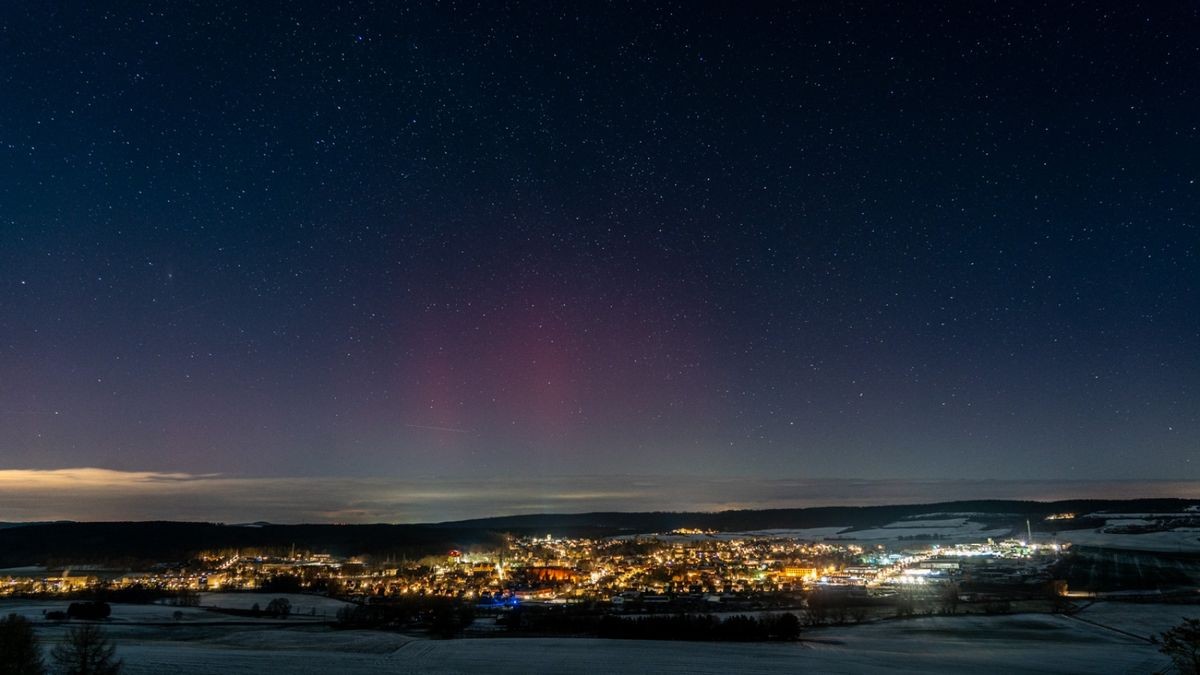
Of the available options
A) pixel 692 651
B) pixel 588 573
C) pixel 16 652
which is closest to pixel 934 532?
pixel 588 573

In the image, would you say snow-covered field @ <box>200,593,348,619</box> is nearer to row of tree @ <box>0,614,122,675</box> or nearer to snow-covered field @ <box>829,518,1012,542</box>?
row of tree @ <box>0,614,122,675</box>

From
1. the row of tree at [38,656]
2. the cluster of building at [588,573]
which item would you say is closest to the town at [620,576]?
the cluster of building at [588,573]

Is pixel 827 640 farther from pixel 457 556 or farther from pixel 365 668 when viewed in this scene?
pixel 457 556

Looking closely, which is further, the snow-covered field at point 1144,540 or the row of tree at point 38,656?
the snow-covered field at point 1144,540

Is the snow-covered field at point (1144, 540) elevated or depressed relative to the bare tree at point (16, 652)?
depressed

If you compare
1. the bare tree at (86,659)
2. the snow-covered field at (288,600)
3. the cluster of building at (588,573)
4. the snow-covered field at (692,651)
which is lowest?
the cluster of building at (588,573)

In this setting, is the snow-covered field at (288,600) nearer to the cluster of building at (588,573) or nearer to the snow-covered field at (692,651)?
the cluster of building at (588,573)

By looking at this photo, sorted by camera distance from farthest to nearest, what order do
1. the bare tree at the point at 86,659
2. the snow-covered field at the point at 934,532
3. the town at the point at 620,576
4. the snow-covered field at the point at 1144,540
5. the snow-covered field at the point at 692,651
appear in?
the snow-covered field at the point at 934,532 → the snow-covered field at the point at 1144,540 → the town at the point at 620,576 → the snow-covered field at the point at 692,651 → the bare tree at the point at 86,659

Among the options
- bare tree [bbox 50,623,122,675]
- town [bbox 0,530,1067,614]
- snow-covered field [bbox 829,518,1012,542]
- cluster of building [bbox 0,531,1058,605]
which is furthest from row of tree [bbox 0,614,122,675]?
snow-covered field [bbox 829,518,1012,542]

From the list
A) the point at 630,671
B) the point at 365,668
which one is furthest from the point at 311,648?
the point at 630,671
